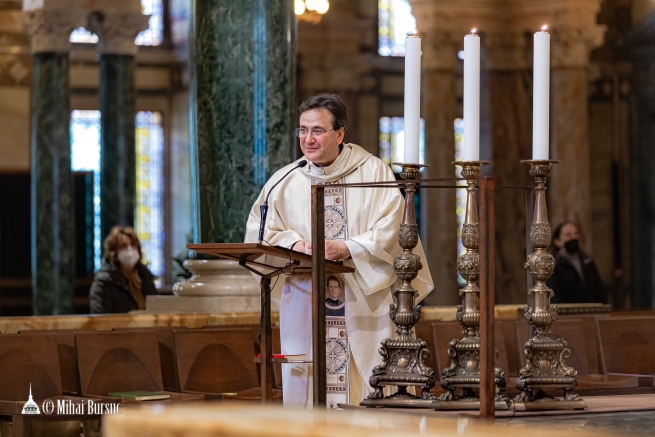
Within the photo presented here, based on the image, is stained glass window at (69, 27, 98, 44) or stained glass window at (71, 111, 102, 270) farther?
stained glass window at (69, 27, 98, 44)

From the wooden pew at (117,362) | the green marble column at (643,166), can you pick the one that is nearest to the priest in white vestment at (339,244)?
the wooden pew at (117,362)

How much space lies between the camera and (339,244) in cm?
464

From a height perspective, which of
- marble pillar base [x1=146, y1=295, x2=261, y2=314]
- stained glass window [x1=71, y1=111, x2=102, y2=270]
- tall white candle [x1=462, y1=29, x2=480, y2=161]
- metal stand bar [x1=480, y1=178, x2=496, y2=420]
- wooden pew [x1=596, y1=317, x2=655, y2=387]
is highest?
stained glass window [x1=71, y1=111, x2=102, y2=270]

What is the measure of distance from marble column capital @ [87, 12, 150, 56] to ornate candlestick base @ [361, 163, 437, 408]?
10.3m

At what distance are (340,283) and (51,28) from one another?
8.93 m

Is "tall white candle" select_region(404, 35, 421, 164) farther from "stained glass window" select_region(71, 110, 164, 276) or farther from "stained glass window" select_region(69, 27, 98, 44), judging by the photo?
"stained glass window" select_region(69, 27, 98, 44)

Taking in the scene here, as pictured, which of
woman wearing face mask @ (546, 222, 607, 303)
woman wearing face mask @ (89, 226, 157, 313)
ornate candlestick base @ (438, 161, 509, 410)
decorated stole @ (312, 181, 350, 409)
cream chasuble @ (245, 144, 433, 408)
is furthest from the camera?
woman wearing face mask @ (546, 222, 607, 303)

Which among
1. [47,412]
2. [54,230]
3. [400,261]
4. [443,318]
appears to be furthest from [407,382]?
[54,230]

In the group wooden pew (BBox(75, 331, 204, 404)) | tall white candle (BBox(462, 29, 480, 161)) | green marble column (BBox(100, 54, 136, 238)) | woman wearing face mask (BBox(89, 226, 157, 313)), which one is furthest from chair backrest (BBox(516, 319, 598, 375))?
green marble column (BBox(100, 54, 136, 238))

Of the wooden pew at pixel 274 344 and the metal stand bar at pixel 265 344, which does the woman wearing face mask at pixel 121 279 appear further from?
the metal stand bar at pixel 265 344

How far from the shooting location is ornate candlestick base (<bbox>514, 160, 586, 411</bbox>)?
366 centimetres

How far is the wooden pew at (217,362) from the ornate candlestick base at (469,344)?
313 cm

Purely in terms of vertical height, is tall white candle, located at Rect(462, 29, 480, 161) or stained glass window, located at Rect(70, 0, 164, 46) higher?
stained glass window, located at Rect(70, 0, 164, 46)

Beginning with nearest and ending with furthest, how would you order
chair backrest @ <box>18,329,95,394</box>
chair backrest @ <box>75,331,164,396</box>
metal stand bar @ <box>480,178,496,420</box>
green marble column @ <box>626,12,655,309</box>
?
metal stand bar @ <box>480,178,496,420</box> → chair backrest @ <box>75,331,164,396</box> → chair backrest @ <box>18,329,95,394</box> → green marble column @ <box>626,12,655,309</box>
